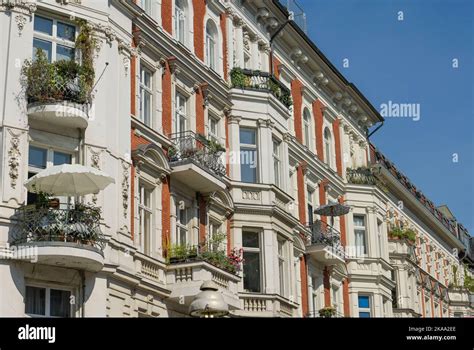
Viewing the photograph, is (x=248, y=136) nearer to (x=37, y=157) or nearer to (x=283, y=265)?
(x=283, y=265)

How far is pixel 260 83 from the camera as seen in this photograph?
113 ft

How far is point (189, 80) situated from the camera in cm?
3086

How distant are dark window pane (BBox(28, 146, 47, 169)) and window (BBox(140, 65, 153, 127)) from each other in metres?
4.44

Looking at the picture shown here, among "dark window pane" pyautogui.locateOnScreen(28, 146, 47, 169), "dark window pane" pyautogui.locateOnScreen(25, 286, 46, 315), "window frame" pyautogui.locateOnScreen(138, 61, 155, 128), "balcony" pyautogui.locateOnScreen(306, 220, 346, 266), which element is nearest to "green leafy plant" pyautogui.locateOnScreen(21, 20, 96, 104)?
"dark window pane" pyautogui.locateOnScreen(28, 146, 47, 169)

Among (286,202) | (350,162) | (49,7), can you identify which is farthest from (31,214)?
(350,162)

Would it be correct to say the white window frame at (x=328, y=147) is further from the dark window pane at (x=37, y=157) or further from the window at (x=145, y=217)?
the dark window pane at (x=37, y=157)

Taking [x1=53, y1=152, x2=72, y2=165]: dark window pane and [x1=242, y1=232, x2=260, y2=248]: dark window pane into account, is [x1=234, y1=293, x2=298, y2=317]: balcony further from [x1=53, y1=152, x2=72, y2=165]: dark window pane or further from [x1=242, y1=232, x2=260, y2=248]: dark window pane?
[x1=53, y1=152, x2=72, y2=165]: dark window pane

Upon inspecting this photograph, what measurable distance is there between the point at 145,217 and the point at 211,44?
836cm

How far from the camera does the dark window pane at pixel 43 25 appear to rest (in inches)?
982

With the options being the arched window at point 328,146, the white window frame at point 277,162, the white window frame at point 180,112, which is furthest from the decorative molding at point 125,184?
the arched window at point 328,146

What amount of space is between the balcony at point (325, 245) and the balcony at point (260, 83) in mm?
A: 5324

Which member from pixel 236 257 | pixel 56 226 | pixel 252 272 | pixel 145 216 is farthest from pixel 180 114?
pixel 56 226
